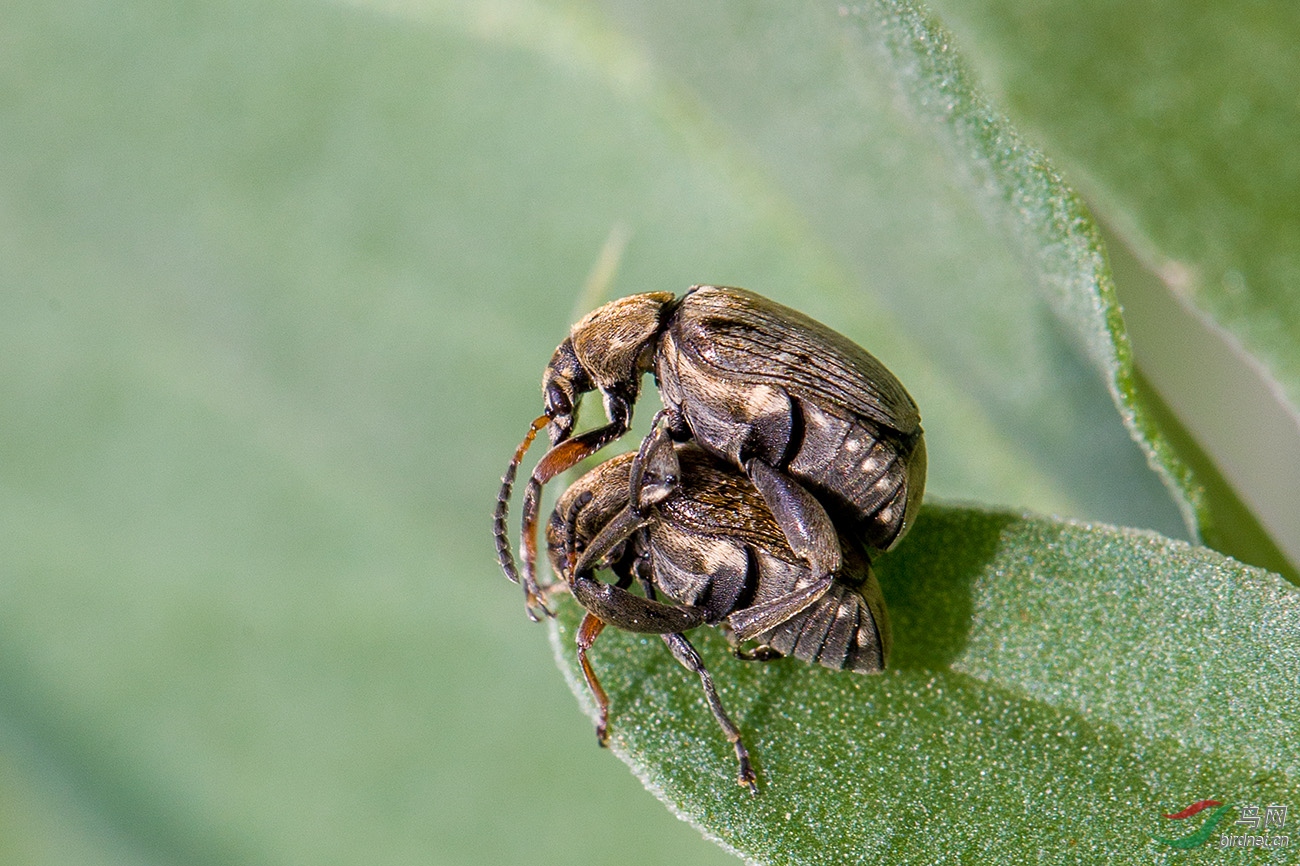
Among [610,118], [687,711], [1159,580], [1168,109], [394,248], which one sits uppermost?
[1168,109]

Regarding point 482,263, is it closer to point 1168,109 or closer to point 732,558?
point 732,558

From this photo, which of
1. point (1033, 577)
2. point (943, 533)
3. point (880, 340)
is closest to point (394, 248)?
point (880, 340)

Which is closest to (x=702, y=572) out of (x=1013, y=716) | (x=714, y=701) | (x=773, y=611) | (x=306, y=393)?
(x=773, y=611)

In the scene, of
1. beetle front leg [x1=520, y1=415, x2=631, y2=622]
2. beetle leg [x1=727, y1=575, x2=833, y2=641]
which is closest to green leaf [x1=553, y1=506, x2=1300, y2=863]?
beetle leg [x1=727, y1=575, x2=833, y2=641]

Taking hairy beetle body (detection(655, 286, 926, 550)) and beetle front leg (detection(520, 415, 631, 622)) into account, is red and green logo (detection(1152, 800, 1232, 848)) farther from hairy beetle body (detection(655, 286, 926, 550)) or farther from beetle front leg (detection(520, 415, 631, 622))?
beetle front leg (detection(520, 415, 631, 622))

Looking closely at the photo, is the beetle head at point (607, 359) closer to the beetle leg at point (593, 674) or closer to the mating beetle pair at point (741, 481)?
the mating beetle pair at point (741, 481)

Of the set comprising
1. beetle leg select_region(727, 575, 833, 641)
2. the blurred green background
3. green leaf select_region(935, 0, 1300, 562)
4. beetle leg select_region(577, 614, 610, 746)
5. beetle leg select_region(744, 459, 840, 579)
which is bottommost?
the blurred green background
